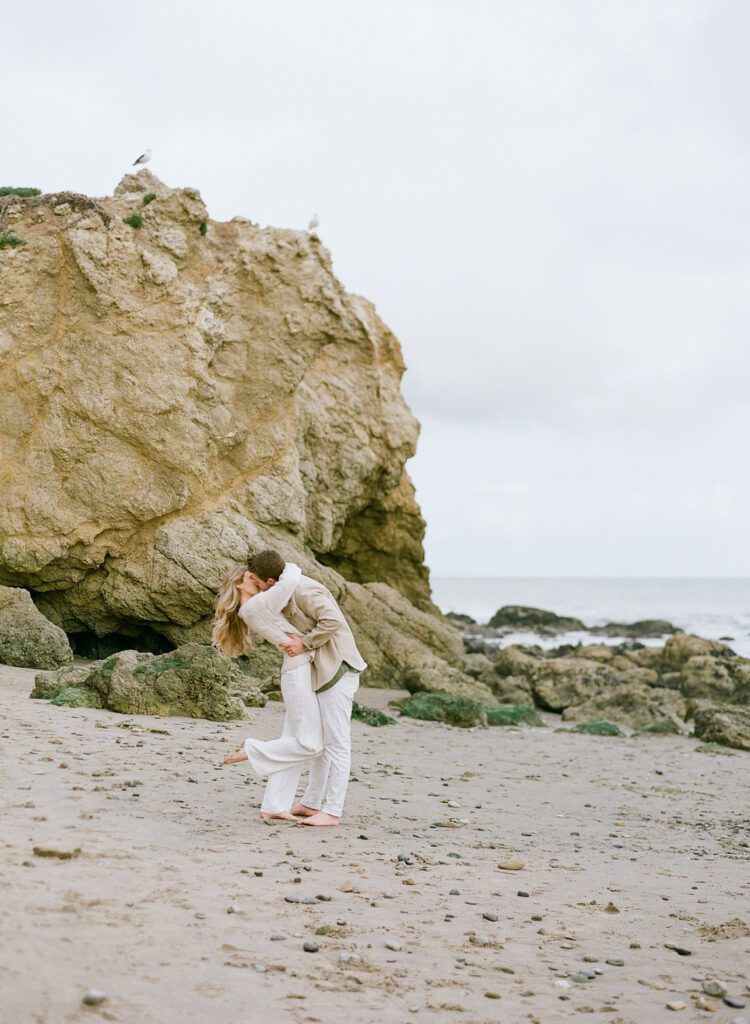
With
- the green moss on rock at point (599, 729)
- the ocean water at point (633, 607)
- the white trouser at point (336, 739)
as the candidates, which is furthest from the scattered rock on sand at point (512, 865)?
the ocean water at point (633, 607)

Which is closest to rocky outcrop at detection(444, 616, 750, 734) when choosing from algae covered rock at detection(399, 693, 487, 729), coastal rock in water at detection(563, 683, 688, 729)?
coastal rock in water at detection(563, 683, 688, 729)

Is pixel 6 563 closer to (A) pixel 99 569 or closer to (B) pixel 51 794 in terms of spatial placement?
(A) pixel 99 569

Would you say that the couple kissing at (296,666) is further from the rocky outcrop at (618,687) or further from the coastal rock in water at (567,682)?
the coastal rock in water at (567,682)

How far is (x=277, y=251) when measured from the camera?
62.2 feet

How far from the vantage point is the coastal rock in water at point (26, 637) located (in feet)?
47.0

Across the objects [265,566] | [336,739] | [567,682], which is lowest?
[336,739]

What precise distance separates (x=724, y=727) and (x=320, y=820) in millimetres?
10467

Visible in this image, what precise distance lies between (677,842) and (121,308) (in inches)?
496

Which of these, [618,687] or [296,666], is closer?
[296,666]

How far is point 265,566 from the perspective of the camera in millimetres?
7070

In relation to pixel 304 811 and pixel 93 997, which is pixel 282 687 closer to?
pixel 304 811

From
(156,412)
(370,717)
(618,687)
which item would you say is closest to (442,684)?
(370,717)

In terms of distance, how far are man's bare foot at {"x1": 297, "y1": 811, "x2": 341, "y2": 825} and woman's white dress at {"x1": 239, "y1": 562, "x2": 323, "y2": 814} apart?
0.19 metres

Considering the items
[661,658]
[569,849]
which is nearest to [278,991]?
[569,849]
